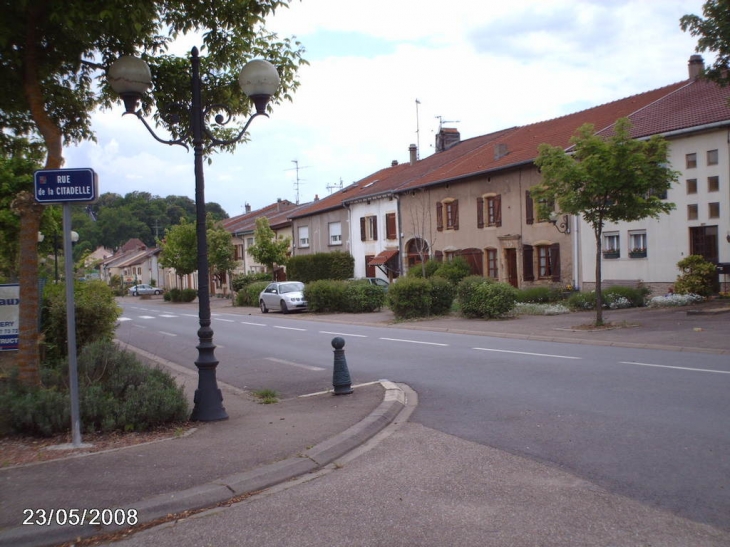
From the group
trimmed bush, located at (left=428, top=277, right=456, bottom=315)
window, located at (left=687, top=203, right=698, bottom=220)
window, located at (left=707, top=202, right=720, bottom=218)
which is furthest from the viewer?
window, located at (left=687, top=203, right=698, bottom=220)

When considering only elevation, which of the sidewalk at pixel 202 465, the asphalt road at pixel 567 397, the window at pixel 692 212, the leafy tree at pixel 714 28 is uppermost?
the leafy tree at pixel 714 28

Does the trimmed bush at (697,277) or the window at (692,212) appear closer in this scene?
the trimmed bush at (697,277)

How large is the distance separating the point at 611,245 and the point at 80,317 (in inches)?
833

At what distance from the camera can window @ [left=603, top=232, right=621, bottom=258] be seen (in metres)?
26.2

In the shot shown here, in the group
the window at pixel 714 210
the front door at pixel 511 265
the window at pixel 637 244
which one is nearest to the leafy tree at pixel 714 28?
the window at pixel 714 210

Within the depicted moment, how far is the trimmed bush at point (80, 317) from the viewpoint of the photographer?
38.5 ft

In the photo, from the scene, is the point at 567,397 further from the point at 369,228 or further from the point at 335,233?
the point at 335,233

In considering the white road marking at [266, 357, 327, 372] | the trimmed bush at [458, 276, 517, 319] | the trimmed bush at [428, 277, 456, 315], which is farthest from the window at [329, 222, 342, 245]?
the white road marking at [266, 357, 327, 372]

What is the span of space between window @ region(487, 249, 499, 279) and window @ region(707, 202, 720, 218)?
1065cm

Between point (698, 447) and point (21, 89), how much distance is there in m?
9.24

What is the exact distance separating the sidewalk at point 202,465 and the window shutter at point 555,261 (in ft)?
65.1

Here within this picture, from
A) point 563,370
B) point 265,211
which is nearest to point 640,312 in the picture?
point 563,370

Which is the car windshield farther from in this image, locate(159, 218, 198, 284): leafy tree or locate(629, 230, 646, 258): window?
locate(159, 218, 198, 284): leafy tree

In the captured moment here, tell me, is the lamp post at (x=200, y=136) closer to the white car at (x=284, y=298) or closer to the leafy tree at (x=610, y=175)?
the leafy tree at (x=610, y=175)
